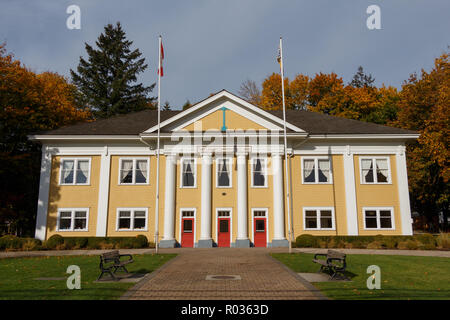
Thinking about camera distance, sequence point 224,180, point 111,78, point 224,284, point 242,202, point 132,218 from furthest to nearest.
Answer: point 111,78
point 224,180
point 132,218
point 242,202
point 224,284

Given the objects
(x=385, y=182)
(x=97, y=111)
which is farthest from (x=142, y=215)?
(x=97, y=111)

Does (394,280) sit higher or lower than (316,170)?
lower

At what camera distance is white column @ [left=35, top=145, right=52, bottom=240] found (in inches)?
1033

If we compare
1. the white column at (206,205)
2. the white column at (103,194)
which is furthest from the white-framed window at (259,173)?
the white column at (103,194)

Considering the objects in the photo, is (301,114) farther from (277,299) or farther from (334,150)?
(277,299)

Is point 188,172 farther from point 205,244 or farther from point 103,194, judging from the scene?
point 103,194

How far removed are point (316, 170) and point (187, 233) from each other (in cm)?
1123

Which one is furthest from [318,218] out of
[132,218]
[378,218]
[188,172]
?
[132,218]

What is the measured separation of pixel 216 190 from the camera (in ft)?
88.6

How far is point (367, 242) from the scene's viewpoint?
24.2 m

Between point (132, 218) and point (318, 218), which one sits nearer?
point (132, 218)

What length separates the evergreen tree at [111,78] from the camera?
52.7 meters

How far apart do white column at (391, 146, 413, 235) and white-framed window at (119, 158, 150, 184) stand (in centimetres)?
1979
